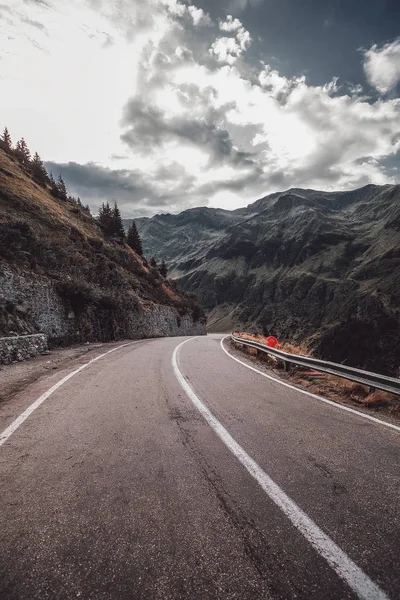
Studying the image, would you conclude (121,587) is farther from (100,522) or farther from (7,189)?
(7,189)

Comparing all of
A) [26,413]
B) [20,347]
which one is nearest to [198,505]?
[26,413]

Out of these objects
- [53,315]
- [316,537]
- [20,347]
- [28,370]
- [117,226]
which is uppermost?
[117,226]

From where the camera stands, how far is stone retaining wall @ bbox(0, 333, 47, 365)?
452 inches

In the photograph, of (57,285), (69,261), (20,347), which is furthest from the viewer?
(69,261)

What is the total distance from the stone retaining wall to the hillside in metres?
1.35

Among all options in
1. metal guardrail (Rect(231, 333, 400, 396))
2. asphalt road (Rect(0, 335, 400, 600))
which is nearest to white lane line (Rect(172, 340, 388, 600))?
asphalt road (Rect(0, 335, 400, 600))

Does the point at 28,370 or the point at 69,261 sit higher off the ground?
the point at 69,261

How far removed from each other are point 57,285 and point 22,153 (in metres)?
55.4

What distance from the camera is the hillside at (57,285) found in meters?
16.8

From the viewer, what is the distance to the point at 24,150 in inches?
2499

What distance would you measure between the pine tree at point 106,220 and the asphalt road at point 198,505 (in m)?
52.7

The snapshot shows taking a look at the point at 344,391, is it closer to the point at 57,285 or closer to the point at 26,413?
the point at 26,413

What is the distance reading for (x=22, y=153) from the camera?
60.7 metres

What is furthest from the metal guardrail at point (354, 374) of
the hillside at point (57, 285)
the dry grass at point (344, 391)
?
the hillside at point (57, 285)
